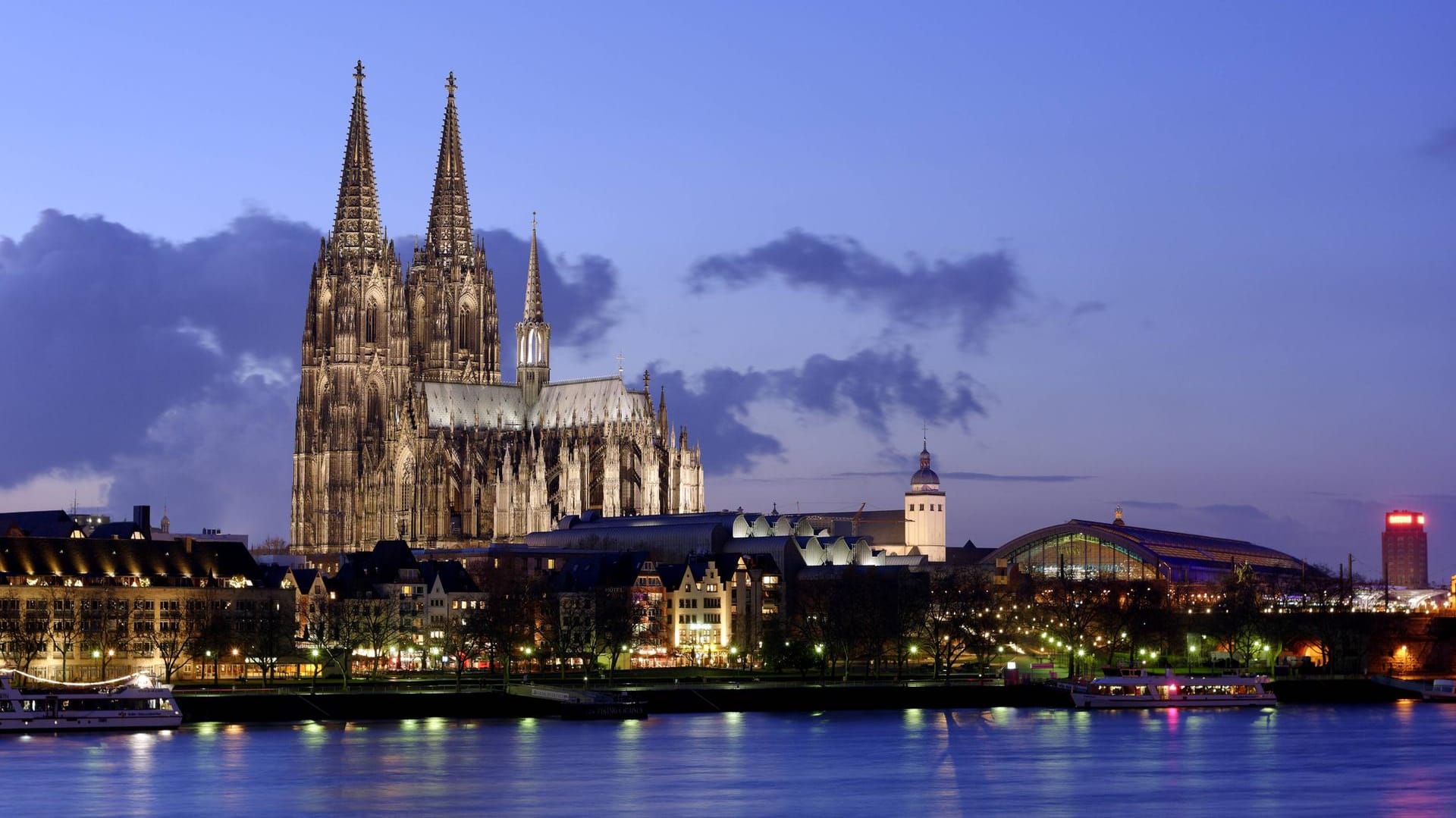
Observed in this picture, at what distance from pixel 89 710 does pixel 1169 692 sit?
175 feet

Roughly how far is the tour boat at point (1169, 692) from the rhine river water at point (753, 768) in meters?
10.8

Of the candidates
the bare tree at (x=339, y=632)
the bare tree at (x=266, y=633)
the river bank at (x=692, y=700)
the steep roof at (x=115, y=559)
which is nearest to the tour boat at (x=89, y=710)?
the river bank at (x=692, y=700)

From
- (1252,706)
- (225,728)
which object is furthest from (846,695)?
(225,728)

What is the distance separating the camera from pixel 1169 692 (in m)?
132

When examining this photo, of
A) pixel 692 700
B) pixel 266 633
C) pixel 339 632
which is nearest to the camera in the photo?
pixel 692 700

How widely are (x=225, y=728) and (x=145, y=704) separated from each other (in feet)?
13.8

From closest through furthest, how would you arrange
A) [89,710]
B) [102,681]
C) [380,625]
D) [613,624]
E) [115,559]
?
[89,710], [102,681], [115,559], [613,624], [380,625]

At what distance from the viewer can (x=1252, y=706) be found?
429ft

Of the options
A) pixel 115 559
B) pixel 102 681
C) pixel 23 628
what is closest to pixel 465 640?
pixel 115 559

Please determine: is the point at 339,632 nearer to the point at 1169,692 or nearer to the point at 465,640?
the point at 465,640

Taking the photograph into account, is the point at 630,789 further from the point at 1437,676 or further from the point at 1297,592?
the point at 1297,592

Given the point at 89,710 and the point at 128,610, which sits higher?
the point at 128,610

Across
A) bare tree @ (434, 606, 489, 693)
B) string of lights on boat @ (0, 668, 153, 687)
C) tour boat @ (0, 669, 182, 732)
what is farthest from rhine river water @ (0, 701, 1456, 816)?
Answer: bare tree @ (434, 606, 489, 693)

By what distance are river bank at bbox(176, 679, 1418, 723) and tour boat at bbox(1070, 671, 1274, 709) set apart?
5.39 ft
